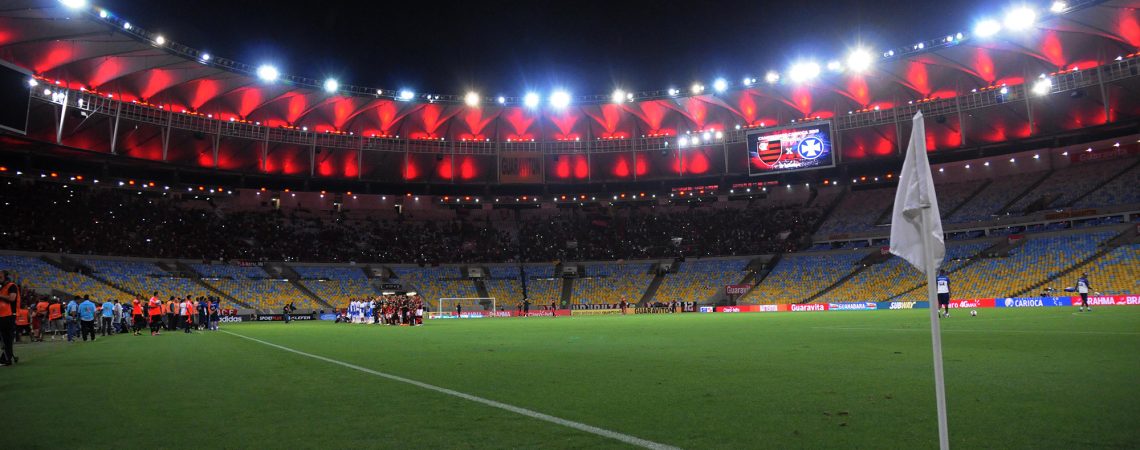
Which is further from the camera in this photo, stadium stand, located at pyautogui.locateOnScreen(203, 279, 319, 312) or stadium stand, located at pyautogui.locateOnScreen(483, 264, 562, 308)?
stadium stand, located at pyautogui.locateOnScreen(483, 264, 562, 308)

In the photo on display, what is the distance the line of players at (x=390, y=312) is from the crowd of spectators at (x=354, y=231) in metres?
20.8

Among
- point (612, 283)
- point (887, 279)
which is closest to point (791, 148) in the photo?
point (887, 279)

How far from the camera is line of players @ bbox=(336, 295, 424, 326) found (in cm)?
3019

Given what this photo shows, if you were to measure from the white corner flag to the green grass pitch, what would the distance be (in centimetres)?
102

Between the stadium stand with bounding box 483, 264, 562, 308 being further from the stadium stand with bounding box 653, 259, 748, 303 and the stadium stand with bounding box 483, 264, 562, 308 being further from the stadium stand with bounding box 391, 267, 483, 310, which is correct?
the stadium stand with bounding box 653, 259, 748, 303

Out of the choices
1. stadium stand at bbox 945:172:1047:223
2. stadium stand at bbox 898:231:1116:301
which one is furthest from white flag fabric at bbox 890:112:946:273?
stadium stand at bbox 945:172:1047:223

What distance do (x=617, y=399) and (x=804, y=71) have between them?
44.8 m

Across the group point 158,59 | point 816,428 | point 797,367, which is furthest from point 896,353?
point 158,59

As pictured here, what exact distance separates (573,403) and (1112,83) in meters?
54.9

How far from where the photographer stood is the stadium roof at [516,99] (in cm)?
3603

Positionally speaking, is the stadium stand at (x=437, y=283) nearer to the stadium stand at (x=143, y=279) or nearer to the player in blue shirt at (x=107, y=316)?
the stadium stand at (x=143, y=279)

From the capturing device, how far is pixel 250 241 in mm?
54594

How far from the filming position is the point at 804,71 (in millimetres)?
45812

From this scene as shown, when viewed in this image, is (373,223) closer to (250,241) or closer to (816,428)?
(250,241)
